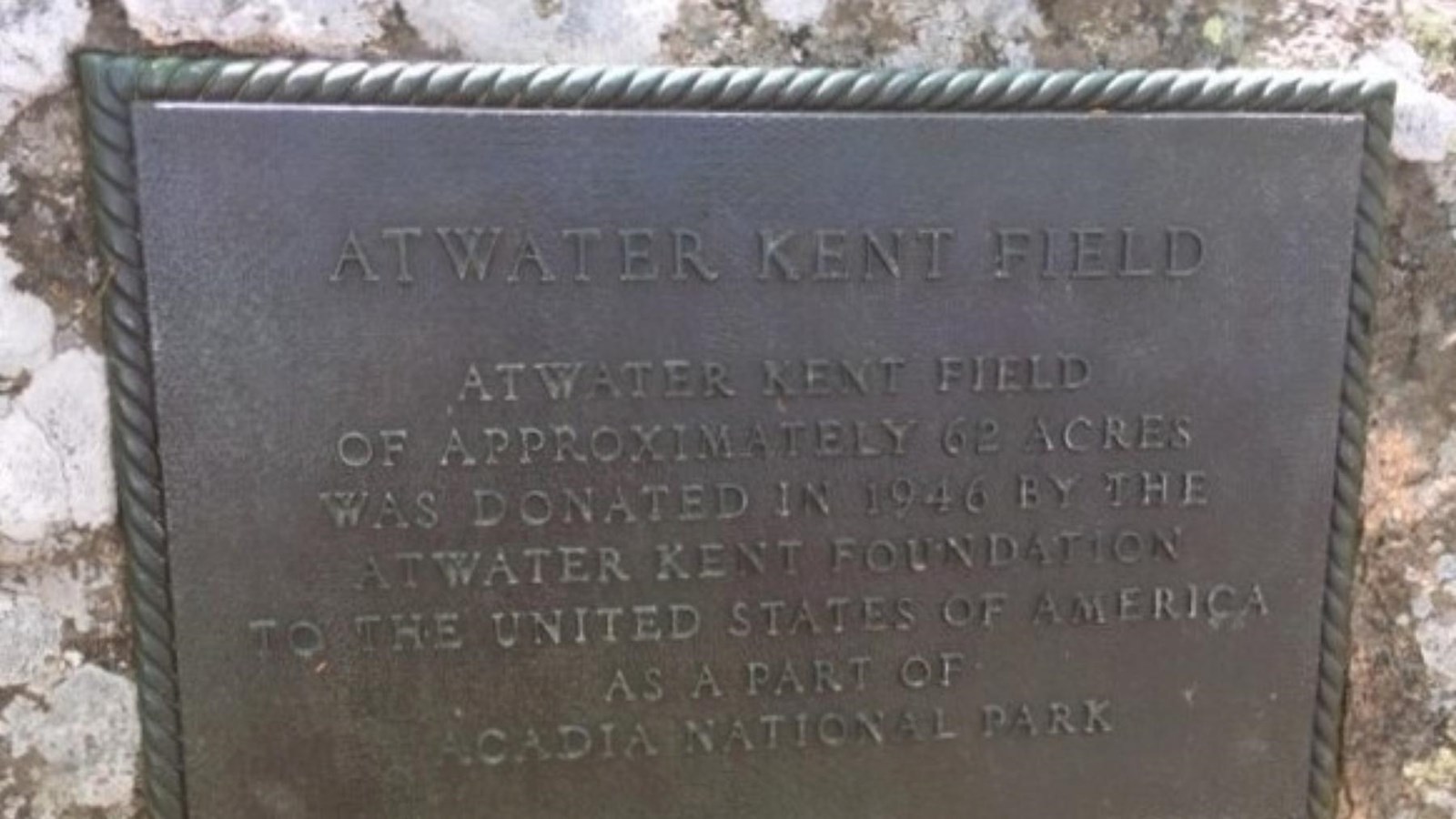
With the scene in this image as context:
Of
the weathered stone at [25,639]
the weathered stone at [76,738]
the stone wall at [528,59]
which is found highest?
the stone wall at [528,59]

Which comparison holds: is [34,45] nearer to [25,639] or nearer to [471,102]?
[471,102]

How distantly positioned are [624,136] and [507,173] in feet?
0.40

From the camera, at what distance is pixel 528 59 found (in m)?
1.36

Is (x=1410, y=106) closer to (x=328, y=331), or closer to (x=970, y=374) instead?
(x=970, y=374)

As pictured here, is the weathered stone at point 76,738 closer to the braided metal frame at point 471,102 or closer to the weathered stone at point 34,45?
the braided metal frame at point 471,102

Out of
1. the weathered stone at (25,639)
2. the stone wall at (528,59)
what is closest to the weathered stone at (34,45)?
the stone wall at (528,59)

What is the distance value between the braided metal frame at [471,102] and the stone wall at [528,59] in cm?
4

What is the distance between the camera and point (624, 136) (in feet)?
4.42

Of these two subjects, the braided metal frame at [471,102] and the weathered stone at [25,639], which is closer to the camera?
the braided metal frame at [471,102]

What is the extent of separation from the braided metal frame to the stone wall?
1.6 inches

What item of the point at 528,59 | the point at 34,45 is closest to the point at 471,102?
the point at 528,59

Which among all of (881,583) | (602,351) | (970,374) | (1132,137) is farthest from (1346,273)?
(602,351)

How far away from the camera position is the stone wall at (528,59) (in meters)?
1.33

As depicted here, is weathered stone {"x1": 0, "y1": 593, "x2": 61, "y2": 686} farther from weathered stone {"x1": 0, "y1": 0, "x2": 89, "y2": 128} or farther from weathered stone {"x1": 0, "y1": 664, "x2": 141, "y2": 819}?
weathered stone {"x1": 0, "y1": 0, "x2": 89, "y2": 128}
